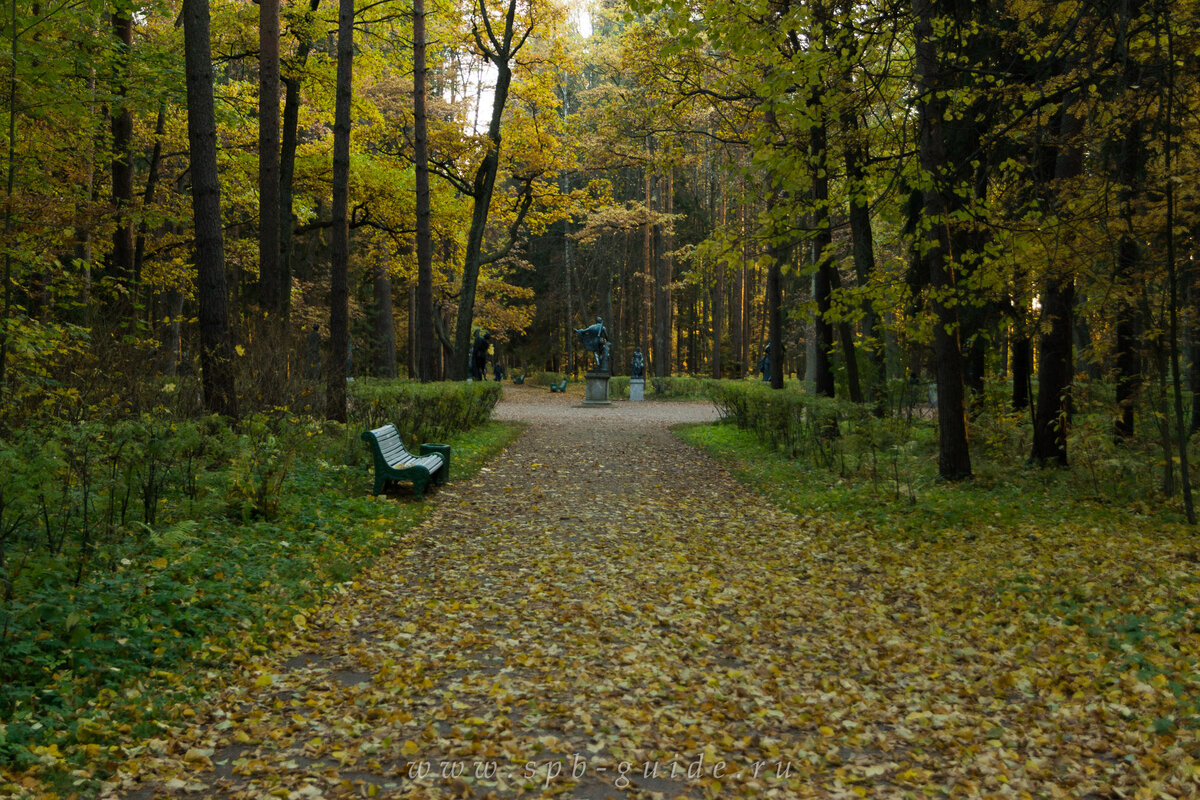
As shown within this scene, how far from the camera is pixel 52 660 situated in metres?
3.71

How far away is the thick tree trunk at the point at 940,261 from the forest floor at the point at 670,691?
2.64 meters

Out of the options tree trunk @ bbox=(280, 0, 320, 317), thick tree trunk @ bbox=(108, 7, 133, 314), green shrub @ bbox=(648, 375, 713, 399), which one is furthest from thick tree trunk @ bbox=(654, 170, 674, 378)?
thick tree trunk @ bbox=(108, 7, 133, 314)

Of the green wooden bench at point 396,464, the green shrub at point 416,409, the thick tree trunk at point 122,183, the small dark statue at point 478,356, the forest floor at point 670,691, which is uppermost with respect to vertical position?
the thick tree trunk at point 122,183

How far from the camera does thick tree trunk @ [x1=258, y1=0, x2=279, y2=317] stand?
11906mm

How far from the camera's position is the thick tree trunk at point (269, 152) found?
39.1ft

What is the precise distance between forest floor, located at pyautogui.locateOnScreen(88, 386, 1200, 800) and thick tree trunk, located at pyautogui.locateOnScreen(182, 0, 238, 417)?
321cm

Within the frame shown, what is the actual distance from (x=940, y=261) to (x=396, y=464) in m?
6.45

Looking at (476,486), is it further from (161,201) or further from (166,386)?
(161,201)

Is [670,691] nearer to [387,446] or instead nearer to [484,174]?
[387,446]

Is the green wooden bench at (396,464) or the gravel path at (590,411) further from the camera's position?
the gravel path at (590,411)

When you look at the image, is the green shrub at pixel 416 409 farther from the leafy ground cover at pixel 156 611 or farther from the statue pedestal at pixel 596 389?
the statue pedestal at pixel 596 389

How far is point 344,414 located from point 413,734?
831 centimetres

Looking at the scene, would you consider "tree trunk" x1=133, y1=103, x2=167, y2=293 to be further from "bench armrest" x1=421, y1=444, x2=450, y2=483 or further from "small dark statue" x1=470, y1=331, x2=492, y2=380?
"small dark statue" x1=470, y1=331, x2=492, y2=380

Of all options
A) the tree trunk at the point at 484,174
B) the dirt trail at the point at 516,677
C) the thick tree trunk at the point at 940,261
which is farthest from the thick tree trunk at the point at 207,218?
the tree trunk at the point at 484,174
